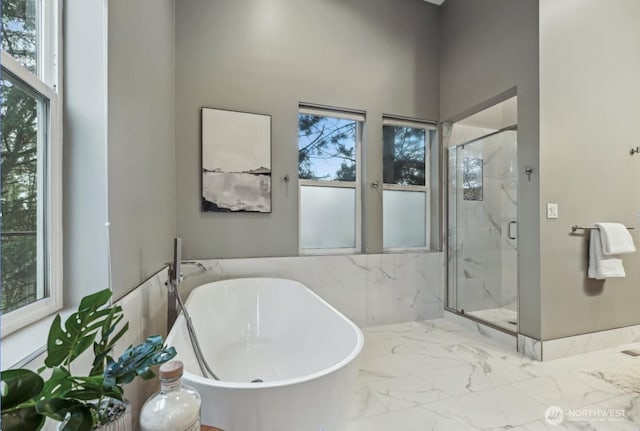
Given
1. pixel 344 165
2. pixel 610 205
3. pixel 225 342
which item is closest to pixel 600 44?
pixel 610 205

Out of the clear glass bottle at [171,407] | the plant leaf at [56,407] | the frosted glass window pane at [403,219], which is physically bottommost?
the clear glass bottle at [171,407]

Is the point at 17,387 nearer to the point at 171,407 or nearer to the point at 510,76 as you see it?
the point at 171,407

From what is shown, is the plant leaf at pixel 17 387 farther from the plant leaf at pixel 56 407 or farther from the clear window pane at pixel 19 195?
the clear window pane at pixel 19 195

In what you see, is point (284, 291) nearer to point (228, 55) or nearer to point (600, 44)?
point (228, 55)

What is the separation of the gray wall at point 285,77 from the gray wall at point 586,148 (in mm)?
1153

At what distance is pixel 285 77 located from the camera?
9.20 ft

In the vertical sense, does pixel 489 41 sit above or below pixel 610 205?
above

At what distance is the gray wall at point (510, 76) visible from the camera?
231 centimetres

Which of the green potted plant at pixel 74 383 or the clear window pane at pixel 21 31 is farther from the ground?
the clear window pane at pixel 21 31

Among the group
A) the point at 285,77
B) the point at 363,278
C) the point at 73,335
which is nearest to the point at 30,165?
the point at 73,335

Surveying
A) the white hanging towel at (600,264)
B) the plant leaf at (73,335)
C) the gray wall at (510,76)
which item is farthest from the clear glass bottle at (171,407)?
the white hanging towel at (600,264)

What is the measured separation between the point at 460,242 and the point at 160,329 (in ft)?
9.46

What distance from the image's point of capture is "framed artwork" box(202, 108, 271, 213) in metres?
2.57

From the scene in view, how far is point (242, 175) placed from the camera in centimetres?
265
